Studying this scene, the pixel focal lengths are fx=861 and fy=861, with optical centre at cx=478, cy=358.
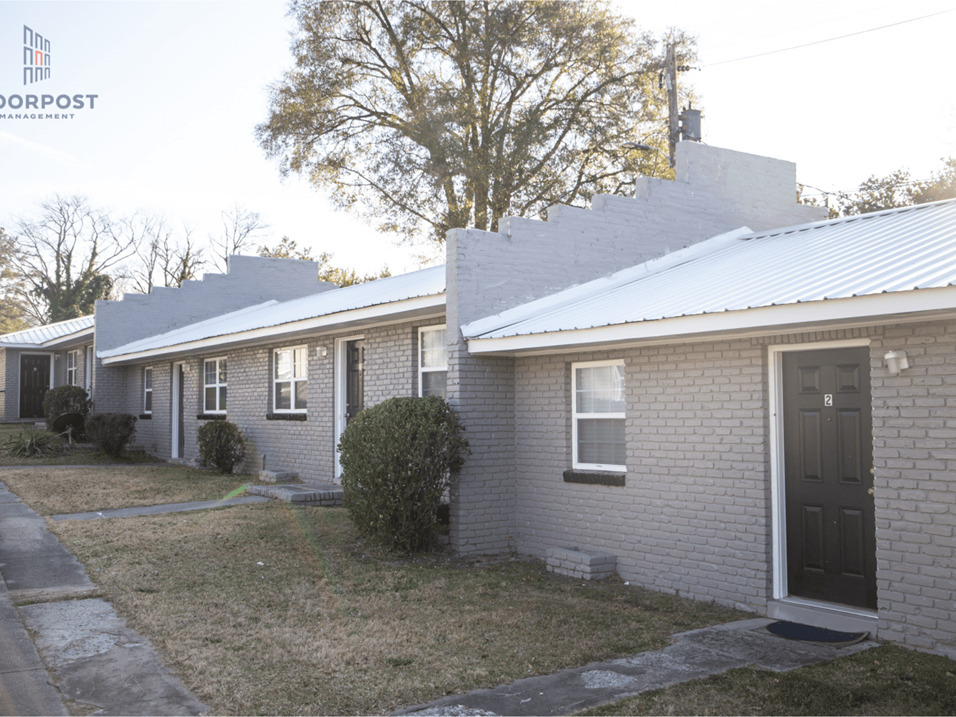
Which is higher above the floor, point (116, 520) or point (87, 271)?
point (87, 271)

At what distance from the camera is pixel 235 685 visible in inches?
214

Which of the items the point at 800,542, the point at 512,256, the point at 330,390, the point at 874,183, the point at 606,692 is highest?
the point at 874,183

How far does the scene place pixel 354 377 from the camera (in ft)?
46.3

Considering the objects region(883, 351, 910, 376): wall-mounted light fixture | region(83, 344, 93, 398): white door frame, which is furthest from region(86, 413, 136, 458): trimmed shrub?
region(883, 351, 910, 376): wall-mounted light fixture

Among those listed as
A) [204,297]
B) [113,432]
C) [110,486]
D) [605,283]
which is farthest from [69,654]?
[204,297]

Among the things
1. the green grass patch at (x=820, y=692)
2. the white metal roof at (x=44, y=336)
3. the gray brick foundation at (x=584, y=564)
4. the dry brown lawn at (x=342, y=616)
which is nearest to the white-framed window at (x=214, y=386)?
the dry brown lawn at (x=342, y=616)

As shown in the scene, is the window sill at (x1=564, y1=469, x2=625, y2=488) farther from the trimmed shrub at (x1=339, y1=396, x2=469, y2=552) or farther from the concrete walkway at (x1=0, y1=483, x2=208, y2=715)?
the concrete walkway at (x1=0, y1=483, x2=208, y2=715)

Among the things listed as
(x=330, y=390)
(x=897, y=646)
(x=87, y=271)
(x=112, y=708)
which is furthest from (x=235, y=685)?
(x=87, y=271)

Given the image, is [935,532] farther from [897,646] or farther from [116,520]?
[116,520]

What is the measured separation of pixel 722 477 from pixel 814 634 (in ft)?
5.25

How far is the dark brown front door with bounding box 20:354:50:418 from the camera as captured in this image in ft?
105

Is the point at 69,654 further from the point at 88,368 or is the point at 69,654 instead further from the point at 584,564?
the point at 88,368

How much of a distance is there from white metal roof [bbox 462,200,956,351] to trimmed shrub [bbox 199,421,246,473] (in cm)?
902

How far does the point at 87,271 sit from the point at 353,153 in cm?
3196
